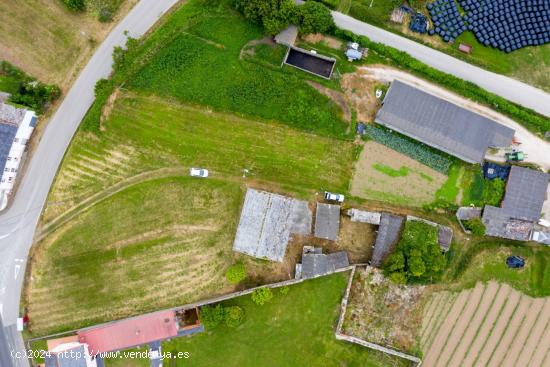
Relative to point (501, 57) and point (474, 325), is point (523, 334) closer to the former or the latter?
point (474, 325)

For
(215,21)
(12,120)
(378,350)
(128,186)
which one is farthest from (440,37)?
(12,120)

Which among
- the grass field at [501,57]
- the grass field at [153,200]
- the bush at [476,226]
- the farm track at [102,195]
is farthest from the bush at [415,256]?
the farm track at [102,195]

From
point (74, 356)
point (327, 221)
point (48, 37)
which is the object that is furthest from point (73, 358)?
point (48, 37)

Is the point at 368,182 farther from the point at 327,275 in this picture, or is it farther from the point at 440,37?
the point at 440,37

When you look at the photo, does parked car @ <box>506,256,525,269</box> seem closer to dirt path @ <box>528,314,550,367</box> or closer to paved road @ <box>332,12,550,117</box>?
dirt path @ <box>528,314,550,367</box>

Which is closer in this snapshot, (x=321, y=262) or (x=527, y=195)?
(x=321, y=262)

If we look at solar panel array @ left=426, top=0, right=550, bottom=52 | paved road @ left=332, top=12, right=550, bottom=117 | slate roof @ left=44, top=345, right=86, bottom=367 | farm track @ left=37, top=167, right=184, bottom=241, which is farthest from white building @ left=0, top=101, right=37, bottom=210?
solar panel array @ left=426, top=0, right=550, bottom=52
